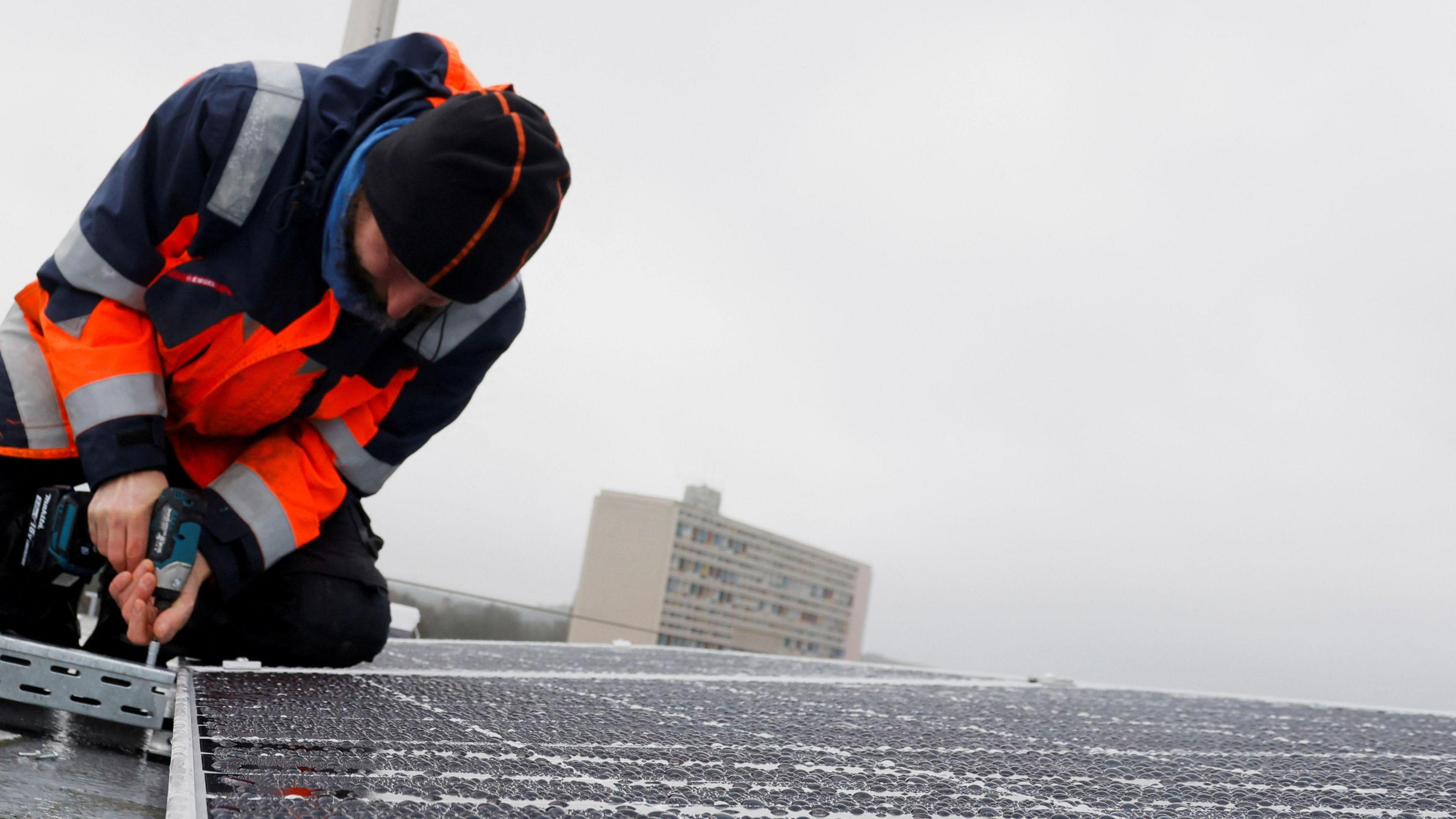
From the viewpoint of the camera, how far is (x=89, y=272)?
1.79 meters

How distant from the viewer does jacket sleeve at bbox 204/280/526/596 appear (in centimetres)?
193

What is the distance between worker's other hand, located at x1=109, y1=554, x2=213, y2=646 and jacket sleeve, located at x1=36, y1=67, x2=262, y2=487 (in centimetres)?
20

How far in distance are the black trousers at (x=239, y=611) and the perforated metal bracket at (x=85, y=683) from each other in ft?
1.79

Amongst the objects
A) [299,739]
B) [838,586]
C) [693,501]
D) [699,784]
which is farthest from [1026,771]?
[838,586]

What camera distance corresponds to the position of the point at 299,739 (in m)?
1.12

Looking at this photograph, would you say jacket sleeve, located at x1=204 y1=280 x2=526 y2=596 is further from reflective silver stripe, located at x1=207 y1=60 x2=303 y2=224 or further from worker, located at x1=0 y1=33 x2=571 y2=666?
reflective silver stripe, located at x1=207 y1=60 x2=303 y2=224

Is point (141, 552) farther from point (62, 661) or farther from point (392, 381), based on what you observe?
point (392, 381)

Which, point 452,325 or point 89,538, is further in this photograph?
point 452,325

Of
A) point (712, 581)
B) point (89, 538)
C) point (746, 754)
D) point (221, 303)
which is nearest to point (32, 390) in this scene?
point (89, 538)

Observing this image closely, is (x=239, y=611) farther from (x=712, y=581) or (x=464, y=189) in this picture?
(x=712, y=581)

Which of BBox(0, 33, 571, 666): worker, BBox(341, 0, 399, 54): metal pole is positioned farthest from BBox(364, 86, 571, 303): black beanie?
BBox(341, 0, 399, 54): metal pole

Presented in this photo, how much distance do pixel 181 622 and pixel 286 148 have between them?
815 millimetres

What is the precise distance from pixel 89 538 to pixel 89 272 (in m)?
0.46

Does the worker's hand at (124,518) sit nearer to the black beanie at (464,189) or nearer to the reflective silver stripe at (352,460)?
the reflective silver stripe at (352,460)
